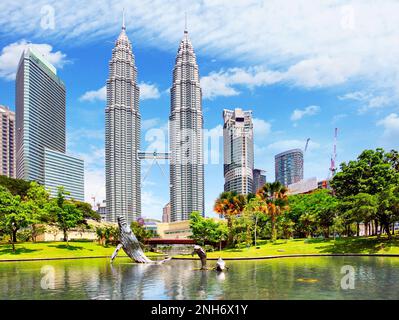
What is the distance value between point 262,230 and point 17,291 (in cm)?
7719

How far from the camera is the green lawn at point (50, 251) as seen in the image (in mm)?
73125

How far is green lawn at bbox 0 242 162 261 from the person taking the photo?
73125 millimetres

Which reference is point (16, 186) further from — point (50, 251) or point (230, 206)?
point (230, 206)

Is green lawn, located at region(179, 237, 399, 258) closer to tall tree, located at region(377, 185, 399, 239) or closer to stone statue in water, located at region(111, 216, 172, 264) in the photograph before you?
tall tree, located at region(377, 185, 399, 239)

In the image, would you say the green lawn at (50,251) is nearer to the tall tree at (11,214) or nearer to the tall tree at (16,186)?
the tall tree at (11,214)

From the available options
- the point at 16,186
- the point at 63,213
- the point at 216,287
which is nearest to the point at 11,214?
the point at 63,213

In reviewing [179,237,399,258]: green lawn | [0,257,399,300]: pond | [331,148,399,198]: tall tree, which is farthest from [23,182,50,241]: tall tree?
[331,148,399,198]: tall tree

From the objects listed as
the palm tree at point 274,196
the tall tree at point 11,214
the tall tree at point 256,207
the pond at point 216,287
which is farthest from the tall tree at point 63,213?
the pond at point 216,287

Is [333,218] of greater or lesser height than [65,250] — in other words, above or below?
above

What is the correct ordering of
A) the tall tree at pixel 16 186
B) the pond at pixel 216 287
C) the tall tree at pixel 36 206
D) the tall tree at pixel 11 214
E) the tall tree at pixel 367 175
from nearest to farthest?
the pond at pixel 216 287, the tall tree at pixel 367 175, the tall tree at pixel 11 214, the tall tree at pixel 36 206, the tall tree at pixel 16 186
